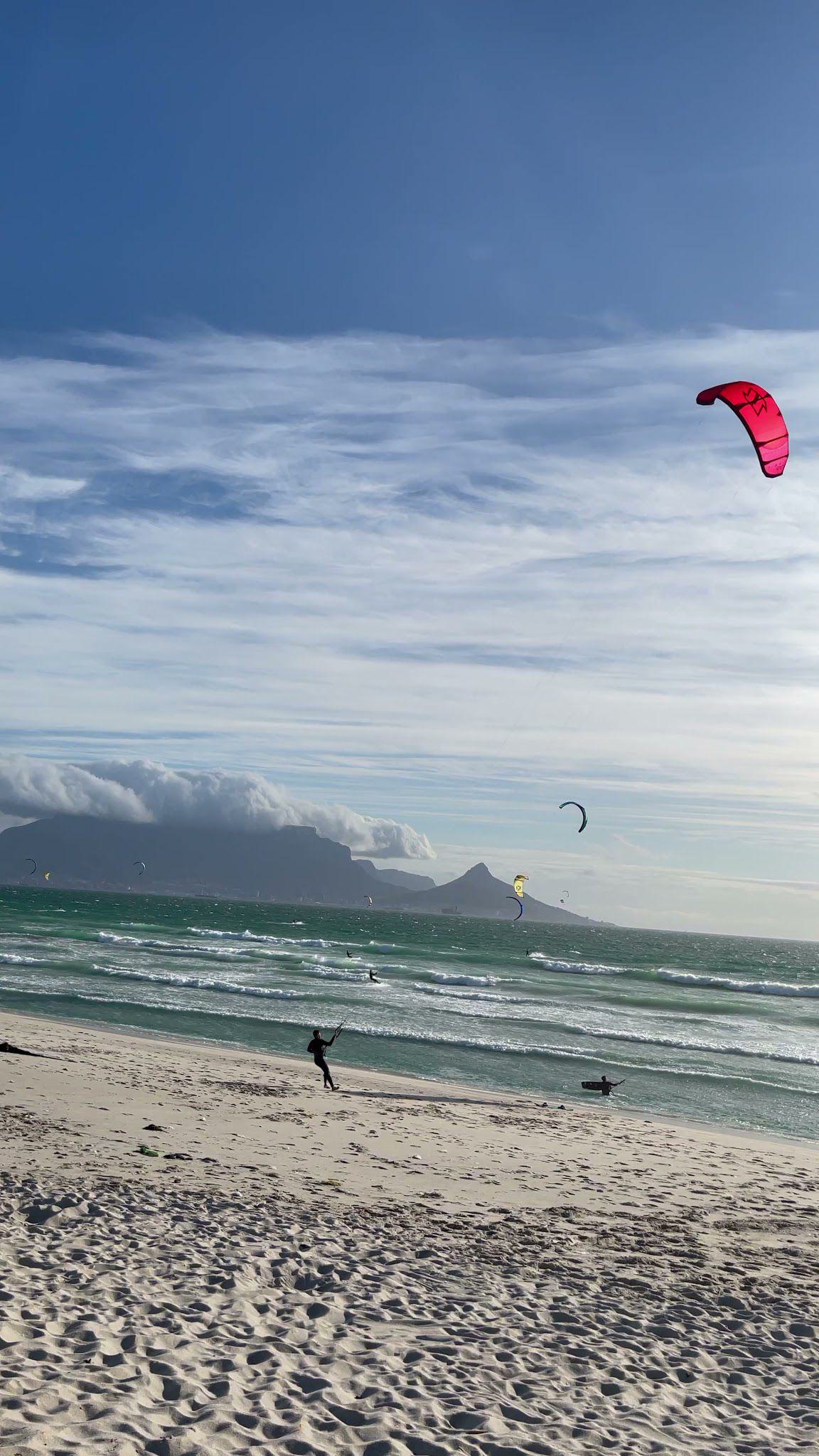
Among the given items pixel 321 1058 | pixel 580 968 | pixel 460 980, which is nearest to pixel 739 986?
pixel 580 968

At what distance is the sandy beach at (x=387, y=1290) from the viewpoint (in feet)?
15.3

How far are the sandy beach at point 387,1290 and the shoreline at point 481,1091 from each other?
2519 millimetres

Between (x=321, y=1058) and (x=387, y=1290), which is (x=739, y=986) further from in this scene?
(x=387, y=1290)

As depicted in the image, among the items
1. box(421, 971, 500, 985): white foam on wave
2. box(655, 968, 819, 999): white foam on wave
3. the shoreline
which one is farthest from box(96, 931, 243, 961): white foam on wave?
box(655, 968, 819, 999): white foam on wave

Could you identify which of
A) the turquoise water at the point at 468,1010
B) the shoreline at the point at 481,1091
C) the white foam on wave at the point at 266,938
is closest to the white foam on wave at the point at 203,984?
the turquoise water at the point at 468,1010

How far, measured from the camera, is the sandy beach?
15.3 feet

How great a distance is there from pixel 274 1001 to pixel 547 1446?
26.8 m

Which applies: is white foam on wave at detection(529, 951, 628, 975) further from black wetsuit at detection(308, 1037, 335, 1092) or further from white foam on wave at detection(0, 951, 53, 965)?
black wetsuit at detection(308, 1037, 335, 1092)

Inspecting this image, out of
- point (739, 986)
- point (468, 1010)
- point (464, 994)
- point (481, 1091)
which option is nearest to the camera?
point (481, 1091)

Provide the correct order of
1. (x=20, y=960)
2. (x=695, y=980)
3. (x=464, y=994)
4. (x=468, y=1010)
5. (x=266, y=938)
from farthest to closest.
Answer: (x=266, y=938), (x=695, y=980), (x=20, y=960), (x=464, y=994), (x=468, y=1010)

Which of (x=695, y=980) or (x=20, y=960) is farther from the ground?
(x=695, y=980)

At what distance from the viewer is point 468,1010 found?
31.2m

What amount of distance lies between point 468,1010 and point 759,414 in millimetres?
23382

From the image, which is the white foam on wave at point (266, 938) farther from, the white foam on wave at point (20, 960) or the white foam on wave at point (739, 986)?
the white foam on wave at point (20, 960)
